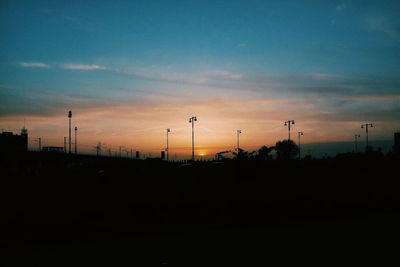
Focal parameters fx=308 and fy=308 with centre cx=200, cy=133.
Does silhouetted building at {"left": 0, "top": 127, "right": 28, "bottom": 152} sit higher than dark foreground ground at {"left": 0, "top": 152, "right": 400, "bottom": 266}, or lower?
higher

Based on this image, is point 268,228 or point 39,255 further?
point 268,228

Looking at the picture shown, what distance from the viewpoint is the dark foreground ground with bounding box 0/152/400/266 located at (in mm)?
8742

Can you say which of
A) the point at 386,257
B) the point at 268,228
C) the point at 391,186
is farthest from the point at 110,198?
the point at 391,186

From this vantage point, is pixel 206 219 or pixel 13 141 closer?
pixel 206 219

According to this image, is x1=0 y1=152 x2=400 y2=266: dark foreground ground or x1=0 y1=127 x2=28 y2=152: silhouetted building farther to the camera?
x1=0 y1=127 x2=28 y2=152: silhouetted building

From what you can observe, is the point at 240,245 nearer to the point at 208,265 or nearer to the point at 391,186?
the point at 208,265

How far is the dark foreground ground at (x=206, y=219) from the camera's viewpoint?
28.7 ft

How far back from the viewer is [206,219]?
45.1 feet

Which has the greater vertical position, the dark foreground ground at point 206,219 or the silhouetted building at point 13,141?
the silhouetted building at point 13,141

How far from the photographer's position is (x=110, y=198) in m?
16.4

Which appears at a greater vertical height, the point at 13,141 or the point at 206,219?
the point at 13,141

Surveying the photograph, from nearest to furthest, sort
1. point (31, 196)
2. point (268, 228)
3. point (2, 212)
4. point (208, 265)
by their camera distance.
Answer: point (208, 265)
point (268, 228)
point (2, 212)
point (31, 196)

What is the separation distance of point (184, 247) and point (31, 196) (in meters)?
10.7

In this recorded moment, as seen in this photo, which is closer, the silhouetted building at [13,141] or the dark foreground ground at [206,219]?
the dark foreground ground at [206,219]
